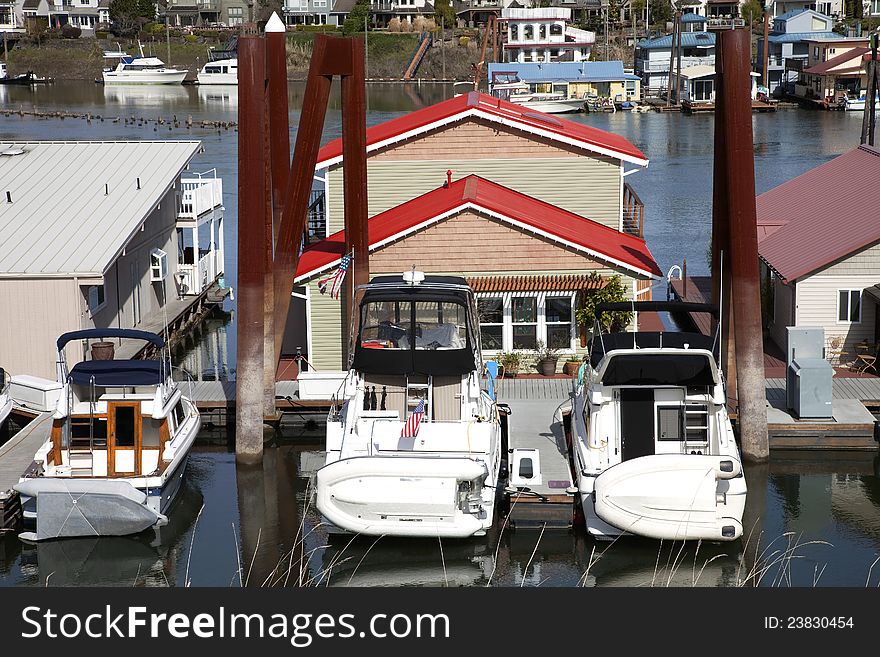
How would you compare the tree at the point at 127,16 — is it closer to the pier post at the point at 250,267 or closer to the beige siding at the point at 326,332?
the beige siding at the point at 326,332

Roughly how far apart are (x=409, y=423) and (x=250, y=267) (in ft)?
16.2

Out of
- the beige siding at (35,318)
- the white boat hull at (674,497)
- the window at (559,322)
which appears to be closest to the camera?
the white boat hull at (674,497)

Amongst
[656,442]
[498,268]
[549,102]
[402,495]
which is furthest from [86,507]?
[549,102]

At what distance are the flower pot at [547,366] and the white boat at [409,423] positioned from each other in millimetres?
4482

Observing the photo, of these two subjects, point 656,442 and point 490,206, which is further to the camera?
point 490,206

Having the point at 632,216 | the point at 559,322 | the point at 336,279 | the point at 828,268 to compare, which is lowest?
the point at 559,322

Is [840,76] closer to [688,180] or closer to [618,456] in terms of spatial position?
[688,180]

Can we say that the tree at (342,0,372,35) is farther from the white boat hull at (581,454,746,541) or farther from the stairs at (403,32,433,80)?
the white boat hull at (581,454,746,541)

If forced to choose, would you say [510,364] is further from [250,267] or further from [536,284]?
[250,267]

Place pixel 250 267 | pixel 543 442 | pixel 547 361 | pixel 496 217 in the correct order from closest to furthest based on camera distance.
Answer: pixel 543 442 < pixel 250 267 < pixel 547 361 < pixel 496 217

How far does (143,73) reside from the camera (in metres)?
144

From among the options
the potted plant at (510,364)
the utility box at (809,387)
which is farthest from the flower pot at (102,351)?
the utility box at (809,387)

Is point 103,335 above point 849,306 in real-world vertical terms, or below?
above

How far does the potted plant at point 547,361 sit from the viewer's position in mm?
28608
